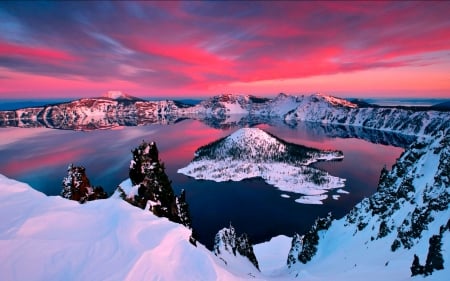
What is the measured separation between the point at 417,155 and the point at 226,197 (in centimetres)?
10009

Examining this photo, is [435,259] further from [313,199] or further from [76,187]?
[313,199]

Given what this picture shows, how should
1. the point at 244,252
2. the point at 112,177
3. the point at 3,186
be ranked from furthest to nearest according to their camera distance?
1. the point at 112,177
2. the point at 244,252
3. the point at 3,186

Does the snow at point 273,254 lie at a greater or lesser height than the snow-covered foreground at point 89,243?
lesser

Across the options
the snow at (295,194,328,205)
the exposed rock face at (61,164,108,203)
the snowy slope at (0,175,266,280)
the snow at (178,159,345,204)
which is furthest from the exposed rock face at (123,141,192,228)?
the snow at (178,159,345,204)

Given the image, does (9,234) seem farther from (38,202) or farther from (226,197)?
(226,197)

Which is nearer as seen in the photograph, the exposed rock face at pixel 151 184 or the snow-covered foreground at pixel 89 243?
the snow-covered foreground at pixel 89 243

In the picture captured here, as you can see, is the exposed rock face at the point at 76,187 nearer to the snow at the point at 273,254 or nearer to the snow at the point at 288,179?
the snow at the point at 273,254

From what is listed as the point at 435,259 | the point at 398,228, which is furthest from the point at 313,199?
the point at 435,259

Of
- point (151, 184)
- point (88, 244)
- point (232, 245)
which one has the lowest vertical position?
point (232, 245)

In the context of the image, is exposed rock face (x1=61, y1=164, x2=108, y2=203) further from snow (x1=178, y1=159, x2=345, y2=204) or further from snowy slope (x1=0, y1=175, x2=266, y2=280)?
snow (x1=178, y1=159, x2=345, y2=204)

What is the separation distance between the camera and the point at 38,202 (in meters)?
17.2

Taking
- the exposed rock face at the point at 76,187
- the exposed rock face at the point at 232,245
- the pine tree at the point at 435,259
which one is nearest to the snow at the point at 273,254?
the exposed rock face at the point at 232,245

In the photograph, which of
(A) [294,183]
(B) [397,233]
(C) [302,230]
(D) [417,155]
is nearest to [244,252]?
(B) [397,233]

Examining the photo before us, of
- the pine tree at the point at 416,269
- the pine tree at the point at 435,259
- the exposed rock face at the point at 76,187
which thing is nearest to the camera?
the pine tree at the point at 435,259
